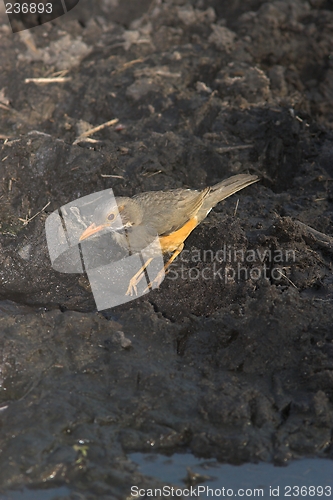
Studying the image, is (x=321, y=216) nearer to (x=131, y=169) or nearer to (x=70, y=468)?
(x=131, y=169)

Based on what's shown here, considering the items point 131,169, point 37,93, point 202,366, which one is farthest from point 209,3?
point 202,366

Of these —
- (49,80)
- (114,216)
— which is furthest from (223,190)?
(49,80)

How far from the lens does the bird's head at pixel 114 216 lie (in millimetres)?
6402

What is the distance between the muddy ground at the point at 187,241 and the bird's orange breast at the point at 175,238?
0.52ft

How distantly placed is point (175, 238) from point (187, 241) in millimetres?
306

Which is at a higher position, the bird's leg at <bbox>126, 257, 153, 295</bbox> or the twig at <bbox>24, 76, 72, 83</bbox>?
the twig at <bbox>24, 76, 72, 83</bbox>

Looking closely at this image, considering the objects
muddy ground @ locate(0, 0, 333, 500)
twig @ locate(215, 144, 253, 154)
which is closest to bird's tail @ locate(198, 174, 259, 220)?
muddy ground @ locate(0, 0, 333, 500)

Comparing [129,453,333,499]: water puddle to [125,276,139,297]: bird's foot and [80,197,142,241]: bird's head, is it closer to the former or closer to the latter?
[125,276,139,297]: bird's foot

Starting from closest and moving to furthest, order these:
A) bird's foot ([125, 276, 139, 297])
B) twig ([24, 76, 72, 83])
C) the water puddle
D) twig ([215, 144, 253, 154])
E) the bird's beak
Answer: the water puddle < bird's foot ([125, 276, 139, 297]) < the bird's beak < twig ([215, 144, 253, 154]) < twig ([24, 76, 72, 83])

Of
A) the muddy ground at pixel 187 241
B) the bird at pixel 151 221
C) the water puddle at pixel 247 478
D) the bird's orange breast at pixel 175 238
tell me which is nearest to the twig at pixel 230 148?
the muddy ground at pixel 187 241

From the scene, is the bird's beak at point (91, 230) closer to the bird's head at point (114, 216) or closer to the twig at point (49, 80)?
the bird's head at point (114, 216)

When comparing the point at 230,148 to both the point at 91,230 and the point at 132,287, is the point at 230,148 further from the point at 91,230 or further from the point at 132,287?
the point at 132,287

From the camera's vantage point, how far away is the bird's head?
21.0ft

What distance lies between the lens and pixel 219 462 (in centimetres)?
446
